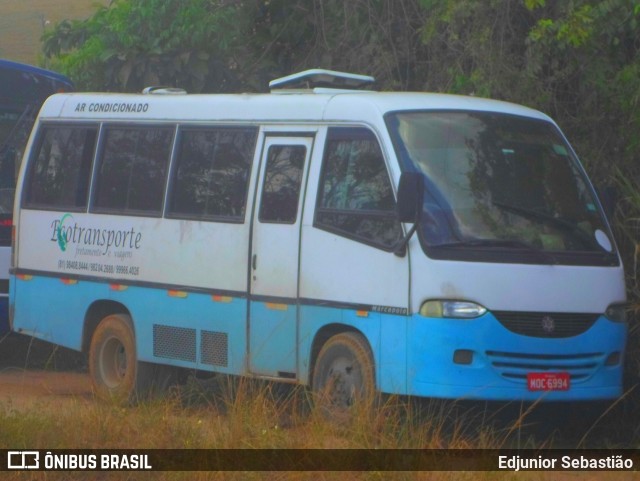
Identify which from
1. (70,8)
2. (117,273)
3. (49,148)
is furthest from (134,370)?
(70,8)

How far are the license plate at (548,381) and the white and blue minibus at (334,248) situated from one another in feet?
0.04

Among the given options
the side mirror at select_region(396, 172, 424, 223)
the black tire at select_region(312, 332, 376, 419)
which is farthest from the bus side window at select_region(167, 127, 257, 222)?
the side mirror at select_region(396, 172, 424, 223)

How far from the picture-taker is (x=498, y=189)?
8.55m

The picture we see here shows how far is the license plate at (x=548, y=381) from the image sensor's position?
823 centimetres

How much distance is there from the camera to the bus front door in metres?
9.11

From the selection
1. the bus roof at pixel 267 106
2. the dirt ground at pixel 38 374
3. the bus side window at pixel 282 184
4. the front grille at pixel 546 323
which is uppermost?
the bus roof at pixel 267 106

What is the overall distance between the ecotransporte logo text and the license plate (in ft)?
12.2

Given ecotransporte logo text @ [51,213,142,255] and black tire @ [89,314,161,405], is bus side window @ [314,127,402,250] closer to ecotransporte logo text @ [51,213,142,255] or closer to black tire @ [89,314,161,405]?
ecotransporte logo text @ [51,213,142,255]

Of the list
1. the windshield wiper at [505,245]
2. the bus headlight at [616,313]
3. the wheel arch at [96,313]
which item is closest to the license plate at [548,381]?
the bus headlight at [616,313]

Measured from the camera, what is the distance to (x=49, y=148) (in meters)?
11.4

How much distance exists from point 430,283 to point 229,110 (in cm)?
273

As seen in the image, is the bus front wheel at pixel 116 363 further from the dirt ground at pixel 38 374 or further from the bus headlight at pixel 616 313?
the bus headlight at pixel 616 313

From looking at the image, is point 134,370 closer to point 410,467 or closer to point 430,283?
point 430,283

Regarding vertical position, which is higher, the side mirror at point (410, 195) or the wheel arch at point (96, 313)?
the side mirror at point (410, 195)
